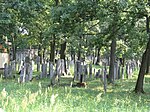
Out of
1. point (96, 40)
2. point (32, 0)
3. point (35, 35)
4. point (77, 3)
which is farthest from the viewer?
point (35, 35)

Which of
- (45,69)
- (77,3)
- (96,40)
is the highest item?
(77,3)

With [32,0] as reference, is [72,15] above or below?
below

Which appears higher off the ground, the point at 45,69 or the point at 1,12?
the point at 1,12

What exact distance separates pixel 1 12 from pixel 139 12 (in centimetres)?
822

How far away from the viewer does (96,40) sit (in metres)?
22.6

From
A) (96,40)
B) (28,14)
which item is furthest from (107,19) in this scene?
(28,14)

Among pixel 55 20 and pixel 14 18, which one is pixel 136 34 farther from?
pixel 14 18

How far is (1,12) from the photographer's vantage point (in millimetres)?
21484

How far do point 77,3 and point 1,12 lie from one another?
238 inches

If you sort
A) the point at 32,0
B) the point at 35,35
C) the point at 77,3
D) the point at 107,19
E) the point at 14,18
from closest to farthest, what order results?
the point at 77,3
the point at 107,19
the point at 32,0
the point at 14,18
the point at 35,35

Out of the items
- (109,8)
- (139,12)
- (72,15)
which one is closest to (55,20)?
(72,15)

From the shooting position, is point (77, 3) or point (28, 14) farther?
point (28, 14)

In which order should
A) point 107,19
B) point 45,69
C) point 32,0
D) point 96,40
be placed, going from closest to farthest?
point 107,19 → point 32,0 → point 96,40 → point 45,69

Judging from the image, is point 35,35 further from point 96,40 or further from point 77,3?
point 77,3
